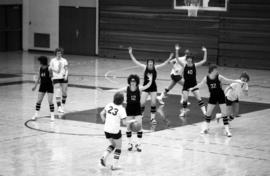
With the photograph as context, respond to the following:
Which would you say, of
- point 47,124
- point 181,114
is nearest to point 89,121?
point 47,124

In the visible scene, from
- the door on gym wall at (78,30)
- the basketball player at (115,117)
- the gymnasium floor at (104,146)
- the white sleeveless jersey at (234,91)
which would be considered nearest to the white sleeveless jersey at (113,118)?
the basketball player at (115,117)

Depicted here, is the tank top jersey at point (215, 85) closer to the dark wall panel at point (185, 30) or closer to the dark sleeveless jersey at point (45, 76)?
the dark sleeveless jersey at point (45, 76)

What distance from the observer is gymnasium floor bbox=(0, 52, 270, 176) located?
15.6m

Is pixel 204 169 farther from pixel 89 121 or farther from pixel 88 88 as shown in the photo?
pixel 88 88

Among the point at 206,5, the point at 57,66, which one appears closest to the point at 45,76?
the point at 57,66

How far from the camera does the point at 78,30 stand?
44.5 metres

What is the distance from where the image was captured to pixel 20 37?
47000 mm

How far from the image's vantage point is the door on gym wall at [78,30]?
144 feet

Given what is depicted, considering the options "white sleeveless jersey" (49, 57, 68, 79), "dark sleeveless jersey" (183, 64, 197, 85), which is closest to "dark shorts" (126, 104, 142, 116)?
"dark sleeveless jersey" (183, 64, 197, 85)

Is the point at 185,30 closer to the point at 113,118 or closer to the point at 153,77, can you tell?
the point at 153,77

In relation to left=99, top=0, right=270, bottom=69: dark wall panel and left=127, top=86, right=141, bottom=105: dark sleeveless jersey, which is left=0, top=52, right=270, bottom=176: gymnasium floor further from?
left=99, top=0, right=270, bottom=69: dark wall panel

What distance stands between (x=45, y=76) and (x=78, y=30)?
23.8 meters

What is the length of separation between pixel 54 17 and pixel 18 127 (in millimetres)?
25706

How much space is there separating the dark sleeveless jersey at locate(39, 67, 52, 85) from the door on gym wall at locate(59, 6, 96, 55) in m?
23.1
